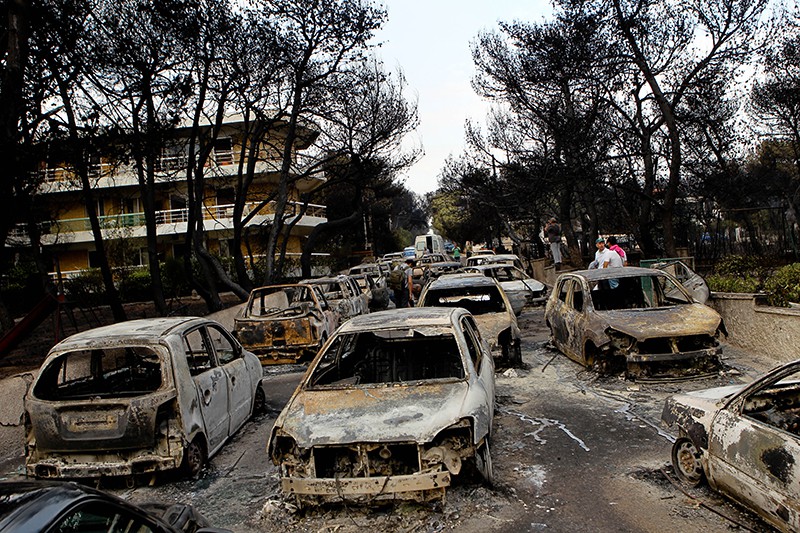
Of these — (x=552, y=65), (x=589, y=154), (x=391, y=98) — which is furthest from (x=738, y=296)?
(x=391, y=98)

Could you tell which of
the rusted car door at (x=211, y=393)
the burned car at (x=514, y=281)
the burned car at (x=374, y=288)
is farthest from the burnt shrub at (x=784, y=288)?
the burned car at (x=374, y=288)

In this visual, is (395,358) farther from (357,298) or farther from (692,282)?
(357,298)

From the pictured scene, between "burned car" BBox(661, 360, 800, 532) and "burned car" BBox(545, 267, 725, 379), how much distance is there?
3.34 metres

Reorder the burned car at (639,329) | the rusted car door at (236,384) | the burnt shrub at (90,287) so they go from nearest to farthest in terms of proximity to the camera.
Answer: the rusted car door at (236,384) < the burned car at (639,329) < the burnt shrub at (90,287)

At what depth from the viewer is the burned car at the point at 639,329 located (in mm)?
8523

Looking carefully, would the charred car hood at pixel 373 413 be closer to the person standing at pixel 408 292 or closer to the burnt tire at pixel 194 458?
the burnt tire at pixel 194 458

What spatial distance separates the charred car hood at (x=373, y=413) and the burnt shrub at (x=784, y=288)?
6.85 metres

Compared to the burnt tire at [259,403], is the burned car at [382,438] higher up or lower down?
higher up

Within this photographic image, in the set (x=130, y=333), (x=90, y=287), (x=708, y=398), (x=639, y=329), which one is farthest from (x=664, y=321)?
(x=90, y=287)

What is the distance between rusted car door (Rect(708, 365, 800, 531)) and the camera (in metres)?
3.88

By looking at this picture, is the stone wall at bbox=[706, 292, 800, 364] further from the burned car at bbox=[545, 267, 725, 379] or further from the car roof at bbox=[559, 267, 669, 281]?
the car roof at bbox=[559, 267, 669, 281]

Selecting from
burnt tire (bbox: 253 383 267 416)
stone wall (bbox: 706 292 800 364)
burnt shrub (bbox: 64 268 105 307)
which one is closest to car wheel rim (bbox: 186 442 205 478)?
burnt tire (bbox: 253 383 267 416)

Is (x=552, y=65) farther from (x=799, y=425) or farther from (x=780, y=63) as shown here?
(x=799, y=425)

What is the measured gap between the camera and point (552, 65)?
74.1ft
